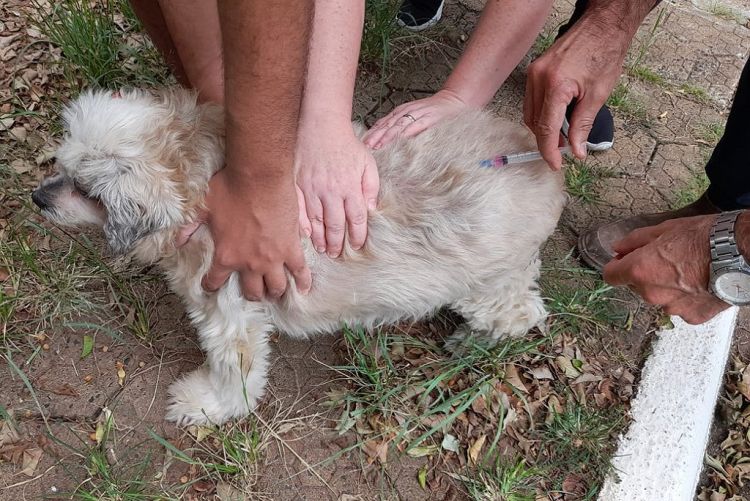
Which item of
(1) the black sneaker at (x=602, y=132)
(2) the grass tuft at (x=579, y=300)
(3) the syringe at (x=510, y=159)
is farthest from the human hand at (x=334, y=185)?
(1) the black sneaker at (x=602, y=132)

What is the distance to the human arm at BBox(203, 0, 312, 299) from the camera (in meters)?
1.34

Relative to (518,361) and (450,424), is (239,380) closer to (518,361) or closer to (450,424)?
(450,424)

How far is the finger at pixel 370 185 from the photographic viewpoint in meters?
1.82

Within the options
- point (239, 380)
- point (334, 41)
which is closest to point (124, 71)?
point (334, 41)

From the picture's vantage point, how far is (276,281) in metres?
1.83

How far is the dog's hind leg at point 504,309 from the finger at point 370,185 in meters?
0.55

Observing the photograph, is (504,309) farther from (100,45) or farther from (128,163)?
(100,45)

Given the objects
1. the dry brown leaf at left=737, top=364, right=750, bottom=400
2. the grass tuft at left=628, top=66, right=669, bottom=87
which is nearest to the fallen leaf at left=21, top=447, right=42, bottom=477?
the dry brown leaf at left=737, top=364, right=750, bottom=400

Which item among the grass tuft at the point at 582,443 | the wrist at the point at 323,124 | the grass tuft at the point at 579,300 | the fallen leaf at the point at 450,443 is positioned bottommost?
the fallen leaf at the point at 450,443

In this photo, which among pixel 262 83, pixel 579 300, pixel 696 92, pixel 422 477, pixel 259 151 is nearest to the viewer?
pixel 262 83

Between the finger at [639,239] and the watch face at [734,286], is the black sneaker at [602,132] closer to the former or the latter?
the finger at [639,239]

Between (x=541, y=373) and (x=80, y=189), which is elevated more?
(x=80, y=189)

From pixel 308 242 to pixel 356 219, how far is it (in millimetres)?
181

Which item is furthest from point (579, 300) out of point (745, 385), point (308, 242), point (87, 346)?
point (87, 346)
